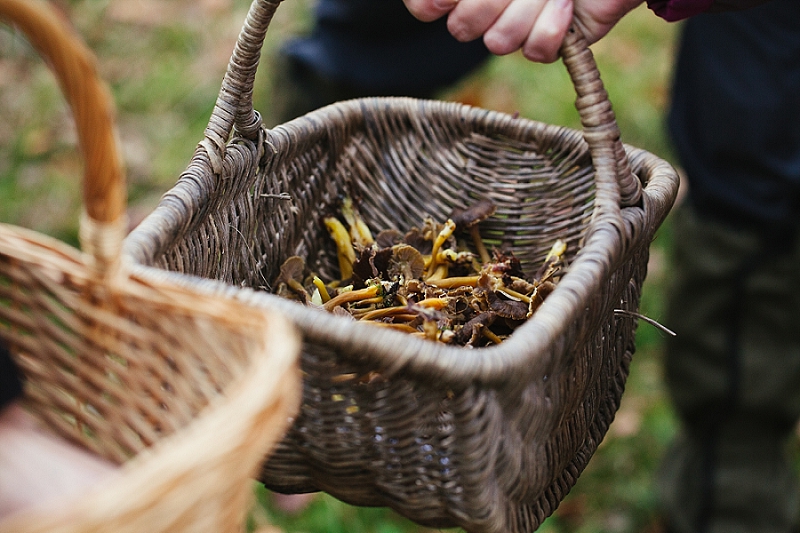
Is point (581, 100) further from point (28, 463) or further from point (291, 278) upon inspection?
point (28, 463)

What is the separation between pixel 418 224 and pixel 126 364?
0.58m

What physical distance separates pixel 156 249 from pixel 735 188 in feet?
4.02

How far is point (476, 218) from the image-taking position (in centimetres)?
111

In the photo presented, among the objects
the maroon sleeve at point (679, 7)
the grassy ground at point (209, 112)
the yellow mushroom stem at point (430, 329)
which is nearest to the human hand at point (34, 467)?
the yellow mushroom stem at point (430, 329)

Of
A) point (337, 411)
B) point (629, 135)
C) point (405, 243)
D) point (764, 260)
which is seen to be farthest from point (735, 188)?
point (337, 411)

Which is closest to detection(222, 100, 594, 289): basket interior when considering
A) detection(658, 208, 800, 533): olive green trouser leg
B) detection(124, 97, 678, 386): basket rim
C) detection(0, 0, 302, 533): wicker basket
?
detection(124, 97, 678, 386): basket rim

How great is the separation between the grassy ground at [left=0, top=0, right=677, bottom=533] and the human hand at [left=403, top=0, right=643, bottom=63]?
100 cm

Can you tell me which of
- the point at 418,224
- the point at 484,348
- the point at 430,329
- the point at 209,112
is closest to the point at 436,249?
the point at 418,224

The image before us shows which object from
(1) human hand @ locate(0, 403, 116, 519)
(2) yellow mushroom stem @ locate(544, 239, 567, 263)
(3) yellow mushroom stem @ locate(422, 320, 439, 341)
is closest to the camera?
(1) human hand @ locate(0, 403, 116, 519)

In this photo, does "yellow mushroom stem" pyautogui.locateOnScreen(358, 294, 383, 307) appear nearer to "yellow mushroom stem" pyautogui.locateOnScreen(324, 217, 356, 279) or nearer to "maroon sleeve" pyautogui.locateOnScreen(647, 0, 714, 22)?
"yellow mushroom stem" pyautogui.locateOnScreen(324, 217, 356, 279)

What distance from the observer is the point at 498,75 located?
9.00 ft

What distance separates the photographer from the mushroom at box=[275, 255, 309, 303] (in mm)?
1008

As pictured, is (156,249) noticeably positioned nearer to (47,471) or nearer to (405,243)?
(47,471)

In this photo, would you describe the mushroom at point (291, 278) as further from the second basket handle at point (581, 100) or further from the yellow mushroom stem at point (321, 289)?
the second basket handle at point (581, 100)
